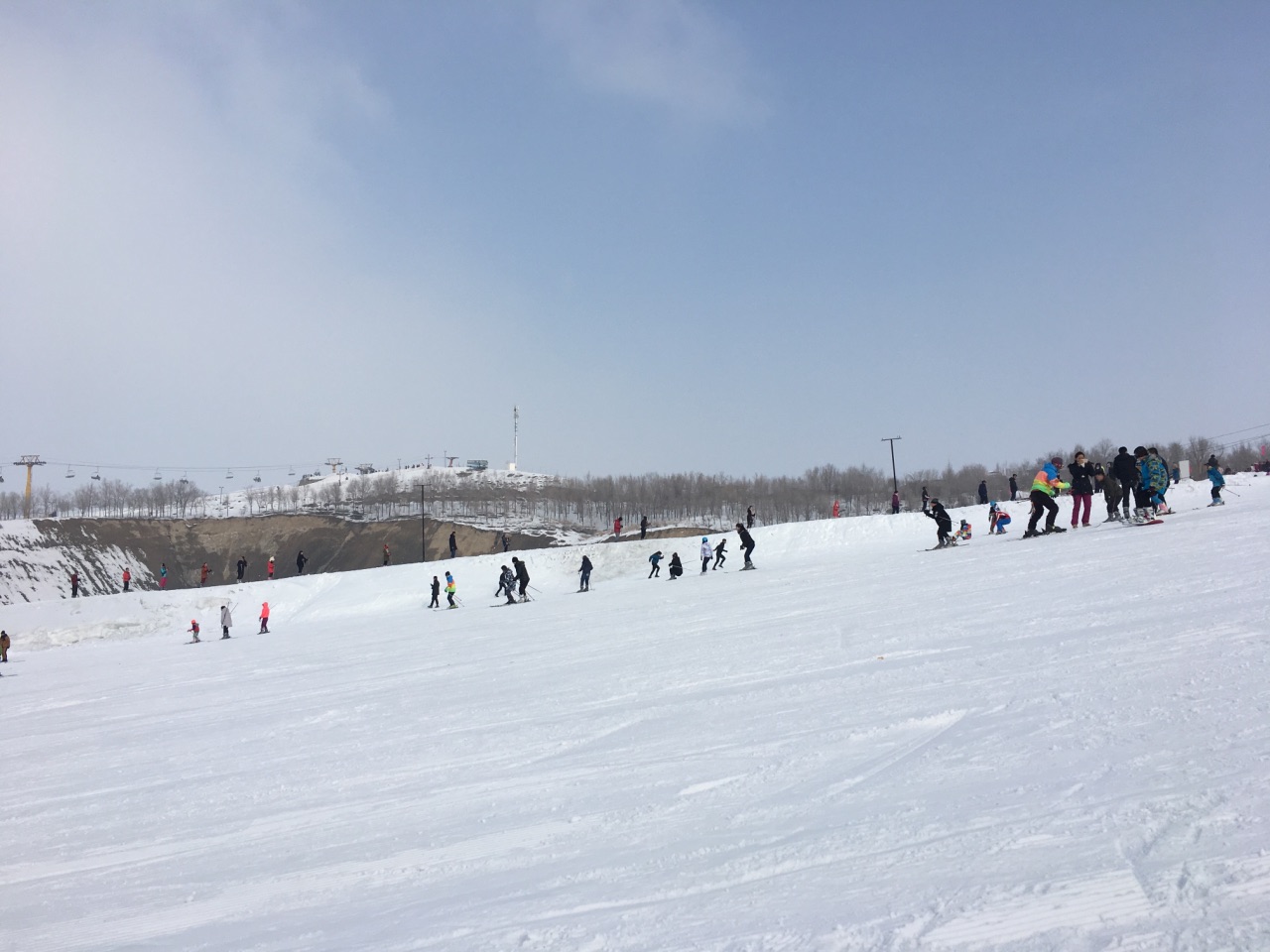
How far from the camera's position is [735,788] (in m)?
5.64

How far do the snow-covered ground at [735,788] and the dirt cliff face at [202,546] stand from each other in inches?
2457

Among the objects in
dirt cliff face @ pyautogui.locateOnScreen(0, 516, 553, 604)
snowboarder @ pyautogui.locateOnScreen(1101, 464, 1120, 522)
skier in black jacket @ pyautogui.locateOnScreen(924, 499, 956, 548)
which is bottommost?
dirt cliff face @ pyautogui.locateOnScreen(0, 516, 553, 604)

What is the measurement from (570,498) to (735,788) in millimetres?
125473

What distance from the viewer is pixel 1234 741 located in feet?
15.7

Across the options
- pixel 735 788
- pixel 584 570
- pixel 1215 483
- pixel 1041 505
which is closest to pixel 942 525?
pixel 1041 505

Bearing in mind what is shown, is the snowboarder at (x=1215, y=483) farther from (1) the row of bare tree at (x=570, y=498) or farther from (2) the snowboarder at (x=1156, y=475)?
(1) the row of bare tree at (x=570, y=498)

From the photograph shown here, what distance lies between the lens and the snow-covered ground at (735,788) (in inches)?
149

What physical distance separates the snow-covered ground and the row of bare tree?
3994 inches

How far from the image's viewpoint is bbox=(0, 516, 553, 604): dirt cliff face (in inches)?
2869

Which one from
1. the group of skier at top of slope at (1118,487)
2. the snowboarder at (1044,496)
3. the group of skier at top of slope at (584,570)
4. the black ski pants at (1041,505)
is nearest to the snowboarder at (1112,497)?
the group of skier at top of slope at (1118,487)

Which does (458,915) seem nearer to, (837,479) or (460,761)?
(460,761)

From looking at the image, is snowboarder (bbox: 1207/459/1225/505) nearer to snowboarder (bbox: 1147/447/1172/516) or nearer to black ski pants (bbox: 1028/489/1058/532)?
snowboarder (bbox: 1147/447/1172/516)

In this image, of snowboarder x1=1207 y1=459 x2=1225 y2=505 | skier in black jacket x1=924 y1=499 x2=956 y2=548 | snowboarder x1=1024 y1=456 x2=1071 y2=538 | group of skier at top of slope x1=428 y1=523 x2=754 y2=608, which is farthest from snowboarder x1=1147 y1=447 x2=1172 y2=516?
group of skier at top of slope x1=428 y1=523 x2=754 y2=608

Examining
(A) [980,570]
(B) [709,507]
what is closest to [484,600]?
(A) [980,570]
